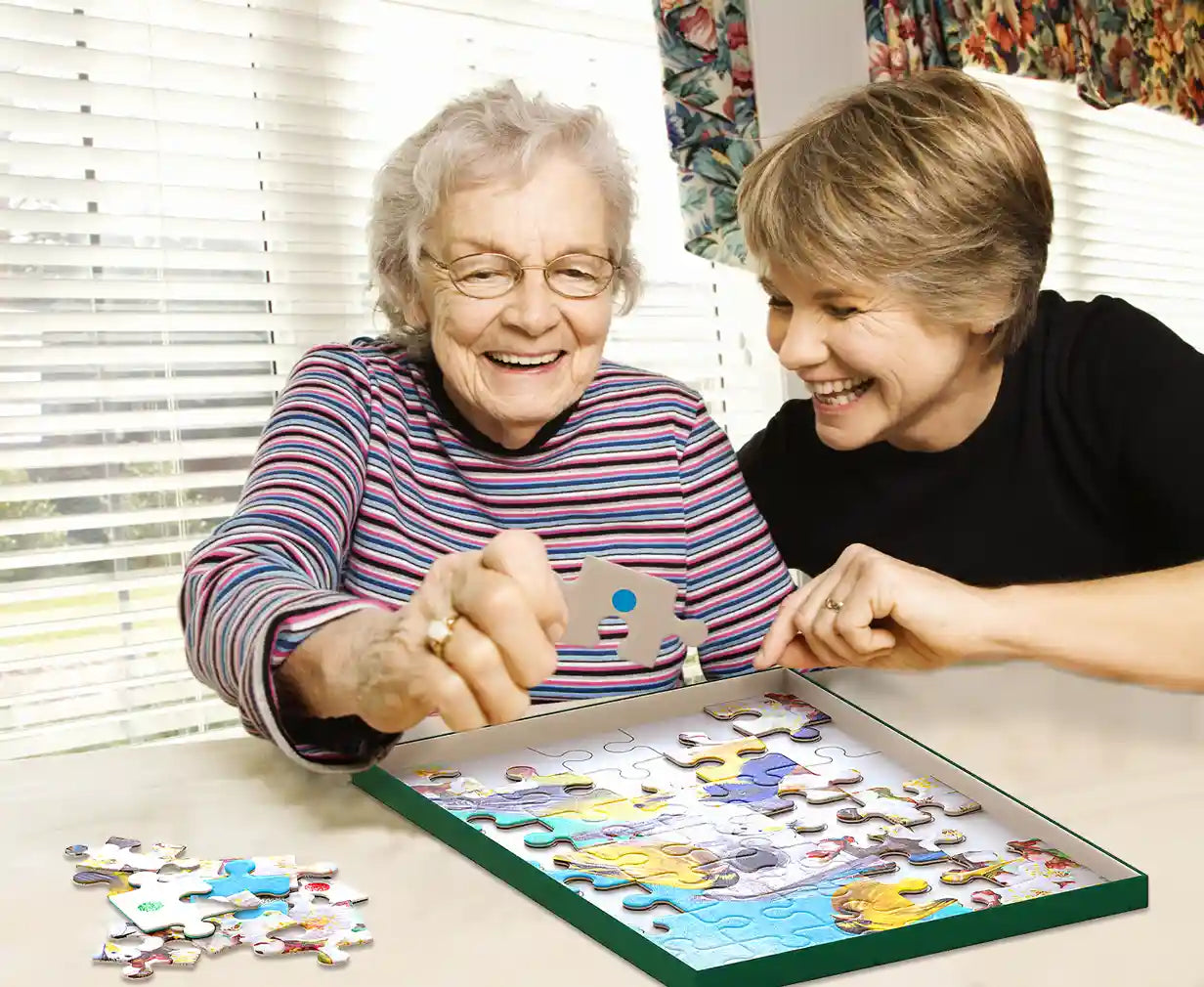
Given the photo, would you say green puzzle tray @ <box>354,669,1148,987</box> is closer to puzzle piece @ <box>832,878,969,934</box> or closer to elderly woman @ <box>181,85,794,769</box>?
puzzle piece @ <box>832,878,969,934</box>

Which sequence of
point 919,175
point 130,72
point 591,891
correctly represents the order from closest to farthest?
point 591,891, point 919,175, point 130,72

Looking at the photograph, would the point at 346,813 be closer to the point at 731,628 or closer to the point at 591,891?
the point at 591,891

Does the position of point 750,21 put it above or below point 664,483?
above

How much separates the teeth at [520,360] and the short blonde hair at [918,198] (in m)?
0.33

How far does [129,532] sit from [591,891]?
2.05 m

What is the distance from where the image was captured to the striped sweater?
1.40 meters

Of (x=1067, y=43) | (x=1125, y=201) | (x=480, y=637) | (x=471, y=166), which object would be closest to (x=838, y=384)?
(x=471, y=166)

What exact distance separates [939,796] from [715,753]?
0.60 ft

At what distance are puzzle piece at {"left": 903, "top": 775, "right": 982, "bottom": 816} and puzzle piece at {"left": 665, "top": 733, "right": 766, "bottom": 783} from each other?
132 millimetres

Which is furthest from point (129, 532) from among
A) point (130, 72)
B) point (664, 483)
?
point (664, 483)

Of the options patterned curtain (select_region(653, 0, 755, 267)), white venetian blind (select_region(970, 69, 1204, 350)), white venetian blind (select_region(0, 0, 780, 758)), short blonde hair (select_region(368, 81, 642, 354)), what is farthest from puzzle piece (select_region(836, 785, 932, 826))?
white venetian blind (select_region(970, 69, 1204, 350))

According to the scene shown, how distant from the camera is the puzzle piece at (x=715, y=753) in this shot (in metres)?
0.98

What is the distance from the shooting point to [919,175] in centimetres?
150

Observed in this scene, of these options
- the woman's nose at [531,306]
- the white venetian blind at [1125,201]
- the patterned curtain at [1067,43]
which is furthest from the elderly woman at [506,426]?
the white venetian blind at [1125,201]
